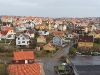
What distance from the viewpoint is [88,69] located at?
1720 centimetres

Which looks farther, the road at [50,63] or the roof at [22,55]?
the roof at [22,55]

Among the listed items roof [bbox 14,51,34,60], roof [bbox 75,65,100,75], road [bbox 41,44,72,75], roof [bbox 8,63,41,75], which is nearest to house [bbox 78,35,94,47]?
road [bbox 41,44,72,75]

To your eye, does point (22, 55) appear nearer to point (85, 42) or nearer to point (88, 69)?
point (88, 69)

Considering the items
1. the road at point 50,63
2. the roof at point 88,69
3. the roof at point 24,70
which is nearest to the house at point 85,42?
the road at point 50,63

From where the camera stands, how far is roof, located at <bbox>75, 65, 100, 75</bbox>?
1645cm

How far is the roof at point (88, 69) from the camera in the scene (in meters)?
16.5

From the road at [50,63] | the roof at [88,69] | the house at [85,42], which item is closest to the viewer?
the roof at [88,69]

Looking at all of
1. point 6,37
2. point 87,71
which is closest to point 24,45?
point 6,37

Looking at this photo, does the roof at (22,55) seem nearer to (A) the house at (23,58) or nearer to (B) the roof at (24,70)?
(A) the house at (23,58)

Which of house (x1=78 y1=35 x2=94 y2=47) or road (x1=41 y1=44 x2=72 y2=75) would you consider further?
house (x1=78 y1=35 x2=94 y2=47)

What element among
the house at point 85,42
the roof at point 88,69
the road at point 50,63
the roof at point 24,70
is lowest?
the road at point 50,63

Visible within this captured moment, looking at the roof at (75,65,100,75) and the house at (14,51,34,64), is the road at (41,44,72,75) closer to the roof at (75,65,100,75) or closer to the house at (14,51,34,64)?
the house at (14,51,34,64)

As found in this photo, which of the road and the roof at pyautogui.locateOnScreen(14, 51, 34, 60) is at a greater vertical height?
the roof at pyautogui.locateOnScreen(14, 51, 34, 60)

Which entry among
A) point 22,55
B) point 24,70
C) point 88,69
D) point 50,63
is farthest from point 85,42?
point 24,70
